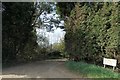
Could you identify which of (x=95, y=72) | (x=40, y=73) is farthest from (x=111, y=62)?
(x=40, y=73)

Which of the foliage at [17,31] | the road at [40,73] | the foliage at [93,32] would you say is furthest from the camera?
the foliage at [17,31]

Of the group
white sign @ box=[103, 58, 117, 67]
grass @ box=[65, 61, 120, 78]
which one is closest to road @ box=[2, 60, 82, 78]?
grass @ box=[65, 61, 120, 78]

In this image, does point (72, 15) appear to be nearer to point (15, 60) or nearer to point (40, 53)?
point (15, 60)

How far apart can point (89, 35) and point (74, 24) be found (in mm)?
1805

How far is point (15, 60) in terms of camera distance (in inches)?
720

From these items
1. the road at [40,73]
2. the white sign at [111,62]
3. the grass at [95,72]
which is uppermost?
the white sign at [111,62]

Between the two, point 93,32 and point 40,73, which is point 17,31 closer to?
point 40,73

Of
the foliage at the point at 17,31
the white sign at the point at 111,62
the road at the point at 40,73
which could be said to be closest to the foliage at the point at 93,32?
the white sign at the point at 111,62

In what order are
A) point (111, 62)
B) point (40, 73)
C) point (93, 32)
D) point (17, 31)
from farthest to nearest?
1. point (17, 31)
2. point (93, 32)
3. point (40, 73)
4. point (111, 62)

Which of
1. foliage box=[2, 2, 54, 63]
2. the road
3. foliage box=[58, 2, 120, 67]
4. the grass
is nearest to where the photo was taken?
the grass

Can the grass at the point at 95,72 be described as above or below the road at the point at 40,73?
above

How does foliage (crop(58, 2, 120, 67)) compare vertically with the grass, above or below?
above

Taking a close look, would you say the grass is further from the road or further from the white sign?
the white sign

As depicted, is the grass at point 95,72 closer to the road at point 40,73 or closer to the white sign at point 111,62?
the road at point 40,73
